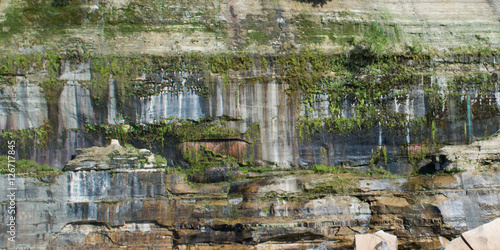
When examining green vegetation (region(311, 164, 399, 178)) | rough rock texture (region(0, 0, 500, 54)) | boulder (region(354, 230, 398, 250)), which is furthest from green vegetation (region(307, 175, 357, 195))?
rough rock texture (region(0, 0, 500, 54))

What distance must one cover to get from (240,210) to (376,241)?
256cm

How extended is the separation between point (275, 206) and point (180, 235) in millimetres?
1906

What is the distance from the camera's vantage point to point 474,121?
8.61 meters

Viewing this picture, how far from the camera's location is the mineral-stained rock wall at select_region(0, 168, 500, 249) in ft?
25.1

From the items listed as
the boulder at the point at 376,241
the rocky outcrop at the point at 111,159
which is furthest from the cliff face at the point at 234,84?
the boulder at the point at 376,241

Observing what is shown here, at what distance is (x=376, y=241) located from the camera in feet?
23.9

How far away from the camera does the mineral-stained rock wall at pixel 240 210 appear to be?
25.1ft

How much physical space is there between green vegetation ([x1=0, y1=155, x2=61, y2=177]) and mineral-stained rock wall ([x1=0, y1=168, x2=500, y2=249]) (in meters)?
0.18

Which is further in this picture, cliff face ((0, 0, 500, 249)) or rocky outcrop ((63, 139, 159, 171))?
rocky outcrop ((63, 139, 159, 171))

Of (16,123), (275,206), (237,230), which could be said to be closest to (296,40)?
(275,206)

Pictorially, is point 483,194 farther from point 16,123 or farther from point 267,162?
point 16,123

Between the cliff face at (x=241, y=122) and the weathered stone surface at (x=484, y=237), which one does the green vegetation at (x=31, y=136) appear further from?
the weathered stone surface at (x=484, y=237)

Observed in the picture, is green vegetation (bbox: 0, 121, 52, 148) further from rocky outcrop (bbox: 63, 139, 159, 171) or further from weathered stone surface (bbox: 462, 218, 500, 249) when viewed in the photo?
weathered stone surface (bbox: 462, 218, 500, 249)

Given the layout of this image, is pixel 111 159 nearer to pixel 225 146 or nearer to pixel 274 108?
pixel 225 146
